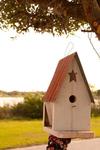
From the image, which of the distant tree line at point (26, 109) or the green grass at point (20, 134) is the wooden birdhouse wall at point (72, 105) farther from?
the distant tree line at point (26, 109)

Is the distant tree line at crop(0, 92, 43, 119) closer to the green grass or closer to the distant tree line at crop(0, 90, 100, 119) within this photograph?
the distant tree line at crop(0, 90, 100, 119)

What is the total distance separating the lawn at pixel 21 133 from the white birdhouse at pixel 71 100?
21.0 ft

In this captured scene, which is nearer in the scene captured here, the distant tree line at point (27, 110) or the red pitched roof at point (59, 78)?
the red pitched roof at point (59, 78)

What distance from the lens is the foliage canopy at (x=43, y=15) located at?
6.32 meters

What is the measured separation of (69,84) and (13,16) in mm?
1302

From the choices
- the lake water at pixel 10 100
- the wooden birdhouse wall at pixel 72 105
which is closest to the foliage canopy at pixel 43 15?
the wooden birdhouse wall at pixel 72 105

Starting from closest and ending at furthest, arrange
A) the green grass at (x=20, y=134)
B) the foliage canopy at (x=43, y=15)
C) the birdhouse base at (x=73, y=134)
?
the foliage canopy at (x=43, y=15), the birdhouse base at (x=73, y=134), the green grass at (x=20, y=134)

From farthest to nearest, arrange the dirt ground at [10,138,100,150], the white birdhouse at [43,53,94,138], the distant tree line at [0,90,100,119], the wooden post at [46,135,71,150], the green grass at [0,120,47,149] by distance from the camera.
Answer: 1. the distant tree line at [0,90,100,119]
2. the green grass at [0,120,47,149]
3. the dirt ground at [10,138,100,150]
4. the wooden post at [46,135,71,150]
5. the white birdhouse at [43,53,94,138]

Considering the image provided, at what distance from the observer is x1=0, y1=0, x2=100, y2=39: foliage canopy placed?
6.32 metres

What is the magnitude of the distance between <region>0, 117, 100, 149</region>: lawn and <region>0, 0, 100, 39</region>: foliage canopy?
6023 mm

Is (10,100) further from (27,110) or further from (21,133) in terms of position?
(21,133)

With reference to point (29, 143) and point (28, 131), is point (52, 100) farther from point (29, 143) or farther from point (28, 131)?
point (28, 131)

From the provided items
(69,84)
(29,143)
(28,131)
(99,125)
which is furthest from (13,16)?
(99,125)

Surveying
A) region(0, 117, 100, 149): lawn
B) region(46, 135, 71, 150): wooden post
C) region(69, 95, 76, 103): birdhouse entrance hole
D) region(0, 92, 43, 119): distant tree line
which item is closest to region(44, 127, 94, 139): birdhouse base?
region(46, 135, 71, 150): wooden post
